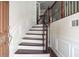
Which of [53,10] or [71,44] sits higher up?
[53,10]

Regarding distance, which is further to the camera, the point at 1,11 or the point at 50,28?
the point at 50,28

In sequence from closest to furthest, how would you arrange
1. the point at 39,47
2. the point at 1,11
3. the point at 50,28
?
the point at 1,11 → the point at 39,47 → the point at 50,28

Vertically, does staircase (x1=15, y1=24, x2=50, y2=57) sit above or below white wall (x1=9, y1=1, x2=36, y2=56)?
below

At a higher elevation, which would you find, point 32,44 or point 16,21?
point 16,21

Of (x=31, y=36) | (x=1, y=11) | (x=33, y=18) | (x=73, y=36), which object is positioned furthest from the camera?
(x=33, y=18)

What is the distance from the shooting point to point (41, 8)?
8.20 meters

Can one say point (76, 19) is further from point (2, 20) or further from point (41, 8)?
point (41, 8)

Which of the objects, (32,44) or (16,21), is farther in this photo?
(32,44)

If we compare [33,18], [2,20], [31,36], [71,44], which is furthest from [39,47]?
[33,18]

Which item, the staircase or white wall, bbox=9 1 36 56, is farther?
the staircase

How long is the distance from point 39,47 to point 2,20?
2.13 metres

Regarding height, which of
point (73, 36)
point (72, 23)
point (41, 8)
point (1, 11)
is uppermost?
point (41, 8)

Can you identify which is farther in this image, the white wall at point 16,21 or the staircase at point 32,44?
the staircase at point 32,44

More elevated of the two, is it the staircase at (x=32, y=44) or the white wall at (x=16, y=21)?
the white wall at (x=16, y=21)
